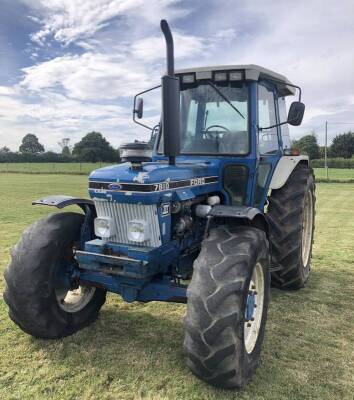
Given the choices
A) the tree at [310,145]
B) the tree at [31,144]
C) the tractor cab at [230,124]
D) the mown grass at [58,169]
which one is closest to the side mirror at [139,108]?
the tractor cab at [230,124]

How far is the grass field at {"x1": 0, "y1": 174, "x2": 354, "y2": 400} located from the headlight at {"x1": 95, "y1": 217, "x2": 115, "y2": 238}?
0.98 m

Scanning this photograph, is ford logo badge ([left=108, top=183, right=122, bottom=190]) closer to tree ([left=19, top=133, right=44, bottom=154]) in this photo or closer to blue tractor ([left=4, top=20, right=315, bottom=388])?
blue tractor ([left=4, top=20, right=315, bottom=388])

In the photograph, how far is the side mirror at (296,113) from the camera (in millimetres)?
3994

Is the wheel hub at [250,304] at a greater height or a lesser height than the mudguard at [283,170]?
lesser

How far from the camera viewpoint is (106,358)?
10.8ft

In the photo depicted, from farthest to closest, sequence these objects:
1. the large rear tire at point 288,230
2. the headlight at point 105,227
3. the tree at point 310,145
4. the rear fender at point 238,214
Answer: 1. the tree at point 310,145
2. the large rear tire at point 288,230
3. the headlight at point 105,227
4. the rear fender at point 238,214

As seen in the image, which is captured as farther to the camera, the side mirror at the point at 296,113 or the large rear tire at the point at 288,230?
the large rear tire at the point at 288,230

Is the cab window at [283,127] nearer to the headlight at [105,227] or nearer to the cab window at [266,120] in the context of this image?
the cab window at [266,120]

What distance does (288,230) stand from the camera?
458cm

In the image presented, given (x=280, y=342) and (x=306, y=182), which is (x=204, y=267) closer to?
(x=280, y=342)

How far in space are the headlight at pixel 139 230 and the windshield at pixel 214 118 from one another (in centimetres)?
136

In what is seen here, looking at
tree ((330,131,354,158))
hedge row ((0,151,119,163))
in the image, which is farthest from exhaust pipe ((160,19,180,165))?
tree ((330,131,354,158))

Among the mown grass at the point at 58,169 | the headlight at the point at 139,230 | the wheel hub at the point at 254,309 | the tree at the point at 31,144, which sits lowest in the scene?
the wheel hub at the point at 254,309

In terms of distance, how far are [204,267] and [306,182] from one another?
260 centimetres
